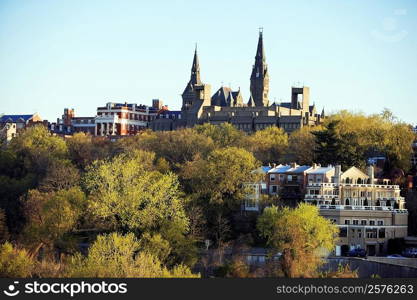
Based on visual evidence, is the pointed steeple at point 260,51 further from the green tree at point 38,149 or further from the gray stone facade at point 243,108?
the green tree at point 38,149

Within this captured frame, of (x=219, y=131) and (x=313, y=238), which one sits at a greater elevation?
(x=219, y=131)

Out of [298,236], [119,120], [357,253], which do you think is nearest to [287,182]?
[357,253]

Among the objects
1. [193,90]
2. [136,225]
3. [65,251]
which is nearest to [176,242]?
[136,225]

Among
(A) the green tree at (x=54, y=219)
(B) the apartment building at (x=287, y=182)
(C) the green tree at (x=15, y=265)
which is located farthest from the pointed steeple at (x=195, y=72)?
(C) the green tree at (x=15, y=265)

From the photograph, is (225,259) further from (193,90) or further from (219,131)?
(193,90)

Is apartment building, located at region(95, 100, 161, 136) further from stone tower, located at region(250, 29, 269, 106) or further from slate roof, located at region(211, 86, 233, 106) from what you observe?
stone tower, located at region(250, 29, 269, 106)

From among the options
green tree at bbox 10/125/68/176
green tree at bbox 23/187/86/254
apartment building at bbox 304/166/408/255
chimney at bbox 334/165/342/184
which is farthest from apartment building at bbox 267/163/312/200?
green tree at bbox 10/125/68/176
